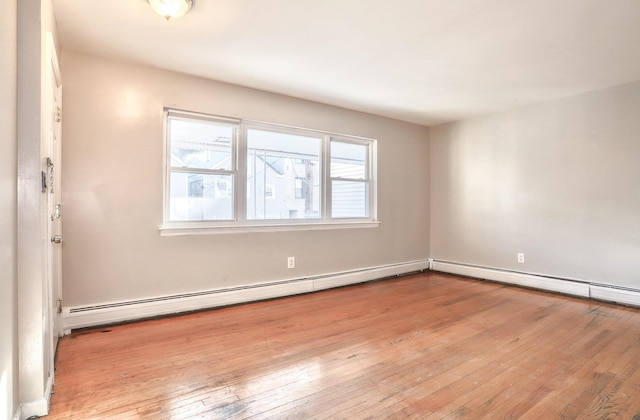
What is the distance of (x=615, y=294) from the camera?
3307 millimetres

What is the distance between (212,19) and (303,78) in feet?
3.69

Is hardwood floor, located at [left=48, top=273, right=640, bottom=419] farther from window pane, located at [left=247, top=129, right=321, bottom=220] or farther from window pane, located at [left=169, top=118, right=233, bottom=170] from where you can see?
window pane, located at [left=169, top=118, right=233, bottom=170]

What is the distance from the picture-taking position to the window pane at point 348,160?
4125 millimetres

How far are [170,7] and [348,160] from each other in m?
2.68

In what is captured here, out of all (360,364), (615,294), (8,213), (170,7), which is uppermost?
(170,7)

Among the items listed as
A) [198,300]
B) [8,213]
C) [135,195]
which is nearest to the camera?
[8,213]

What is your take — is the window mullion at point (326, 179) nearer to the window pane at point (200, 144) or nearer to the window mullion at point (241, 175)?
the window mullion at point (241, 175)

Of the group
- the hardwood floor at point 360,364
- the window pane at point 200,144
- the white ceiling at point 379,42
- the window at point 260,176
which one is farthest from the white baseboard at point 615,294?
the window pane at point 200,144

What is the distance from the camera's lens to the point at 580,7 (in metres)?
2.02

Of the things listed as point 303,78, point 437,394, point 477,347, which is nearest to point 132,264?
point 303,78

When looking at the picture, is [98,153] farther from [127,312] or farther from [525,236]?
[525,236]

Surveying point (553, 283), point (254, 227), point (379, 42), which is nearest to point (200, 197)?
point (254, 227)

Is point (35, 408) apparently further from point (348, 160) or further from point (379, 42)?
point (348, 160)

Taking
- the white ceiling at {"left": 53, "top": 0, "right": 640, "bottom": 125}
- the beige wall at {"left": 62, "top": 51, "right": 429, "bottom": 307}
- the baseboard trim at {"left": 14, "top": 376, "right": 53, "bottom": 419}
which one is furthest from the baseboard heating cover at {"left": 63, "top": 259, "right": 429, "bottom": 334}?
the white ceiling at {"left": 53, "top": 0, "right": 640, "bottom": 125}
